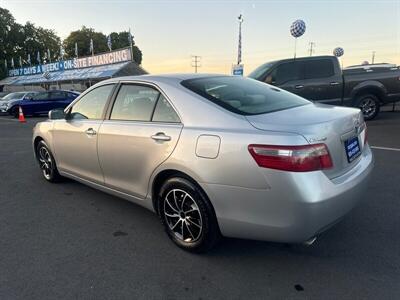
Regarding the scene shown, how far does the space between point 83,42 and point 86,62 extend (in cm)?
4309

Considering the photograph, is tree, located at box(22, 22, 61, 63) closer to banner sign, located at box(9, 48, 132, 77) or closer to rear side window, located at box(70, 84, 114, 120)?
banner sign, located at box(9, 48, 132, 77)

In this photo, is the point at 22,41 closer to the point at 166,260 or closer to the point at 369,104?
the point at 369,104

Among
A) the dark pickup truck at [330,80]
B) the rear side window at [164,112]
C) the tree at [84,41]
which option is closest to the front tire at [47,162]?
the rear side window at [164,112]

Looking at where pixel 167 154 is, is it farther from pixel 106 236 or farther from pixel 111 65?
pixel 111 65

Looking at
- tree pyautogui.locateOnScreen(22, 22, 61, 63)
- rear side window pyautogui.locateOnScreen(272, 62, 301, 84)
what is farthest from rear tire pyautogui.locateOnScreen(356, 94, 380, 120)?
tree pyautogui.locateOnScreen(22, 22, 61, 63)

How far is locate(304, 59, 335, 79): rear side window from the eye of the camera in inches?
400

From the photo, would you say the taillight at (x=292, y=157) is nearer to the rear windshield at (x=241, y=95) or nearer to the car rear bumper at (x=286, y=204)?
the car rear bumper at (x=286, y=204)

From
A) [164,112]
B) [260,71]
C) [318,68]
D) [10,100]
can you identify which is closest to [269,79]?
[260,71]

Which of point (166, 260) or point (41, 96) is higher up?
point (41, 96)

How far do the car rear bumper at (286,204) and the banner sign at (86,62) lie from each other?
108ft

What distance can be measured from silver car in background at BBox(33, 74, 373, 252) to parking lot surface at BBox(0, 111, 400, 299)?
12.8 inches

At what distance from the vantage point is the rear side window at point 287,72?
390 inches

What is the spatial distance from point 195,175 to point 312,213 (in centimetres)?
94

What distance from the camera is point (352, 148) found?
9.35 ft
